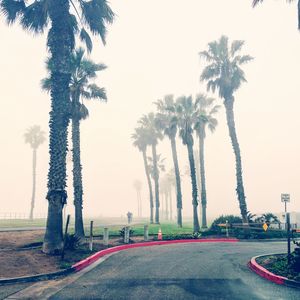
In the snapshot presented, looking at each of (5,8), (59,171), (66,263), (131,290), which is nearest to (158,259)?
(66,263)

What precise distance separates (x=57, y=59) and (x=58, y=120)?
312cm

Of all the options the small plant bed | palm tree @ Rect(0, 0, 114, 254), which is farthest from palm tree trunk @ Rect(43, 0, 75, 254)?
the small plant bed

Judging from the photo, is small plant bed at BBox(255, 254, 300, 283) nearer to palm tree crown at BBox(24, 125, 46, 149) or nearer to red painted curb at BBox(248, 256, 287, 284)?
red painted curb at BBox(248, 256, 287, 284)

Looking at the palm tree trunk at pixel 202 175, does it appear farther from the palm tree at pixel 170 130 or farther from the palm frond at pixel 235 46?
the palm frond at pixel 235 46

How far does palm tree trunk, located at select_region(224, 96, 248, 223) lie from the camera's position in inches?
1040

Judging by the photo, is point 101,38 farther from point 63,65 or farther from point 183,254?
point 183,254

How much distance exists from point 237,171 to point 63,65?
58.0 feet

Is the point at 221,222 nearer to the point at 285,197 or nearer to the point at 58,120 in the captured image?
the point at 285,197

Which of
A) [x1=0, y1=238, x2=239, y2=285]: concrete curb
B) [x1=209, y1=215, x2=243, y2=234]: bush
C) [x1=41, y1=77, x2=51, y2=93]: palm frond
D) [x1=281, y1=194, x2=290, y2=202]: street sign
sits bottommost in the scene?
[x1=0, y1=238, x2=239, y2=285]: concrete curb

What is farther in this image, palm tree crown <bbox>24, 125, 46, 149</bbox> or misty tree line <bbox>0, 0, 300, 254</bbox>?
palm tree crown <bbox>24, 125, 46, 149</bbox>

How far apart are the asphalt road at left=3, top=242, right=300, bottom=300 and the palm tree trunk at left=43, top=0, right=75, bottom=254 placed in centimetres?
288

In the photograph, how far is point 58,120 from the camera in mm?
15117

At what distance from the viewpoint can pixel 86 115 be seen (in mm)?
23000

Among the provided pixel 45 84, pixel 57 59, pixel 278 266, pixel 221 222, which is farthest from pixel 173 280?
pixel 221 222
